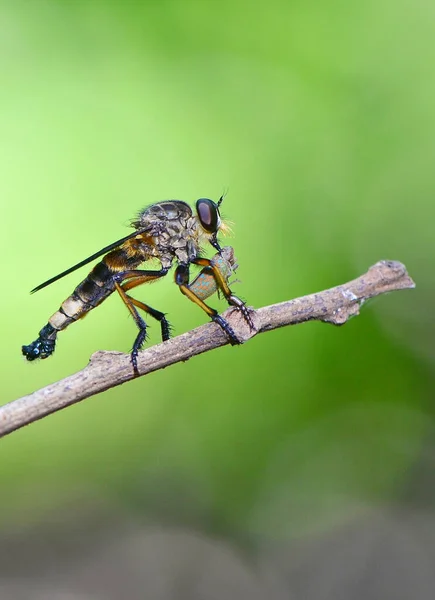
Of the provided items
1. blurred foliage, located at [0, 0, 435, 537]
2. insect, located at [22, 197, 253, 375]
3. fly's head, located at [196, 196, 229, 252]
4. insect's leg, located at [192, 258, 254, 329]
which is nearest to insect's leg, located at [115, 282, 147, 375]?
insect, located at [22, 197, 253, 375]

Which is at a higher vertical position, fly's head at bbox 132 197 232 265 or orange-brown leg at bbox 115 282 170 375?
fly's head at bbox 132 197 232 265

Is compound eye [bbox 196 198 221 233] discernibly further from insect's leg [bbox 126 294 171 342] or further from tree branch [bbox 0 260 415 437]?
tree branch [bbox 0 260 415 437]

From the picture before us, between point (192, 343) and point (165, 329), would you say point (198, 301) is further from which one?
point (192, 343)

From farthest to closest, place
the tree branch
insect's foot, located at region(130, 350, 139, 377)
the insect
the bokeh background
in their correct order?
1. the bokeh background
2. the insect
3. insect's foot, located at region(130, 350, 139, 377)
4. the tree branch

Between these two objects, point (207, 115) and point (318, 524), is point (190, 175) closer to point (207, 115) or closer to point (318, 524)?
point (207, 115)

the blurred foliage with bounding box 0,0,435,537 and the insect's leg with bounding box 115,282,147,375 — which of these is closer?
the insect's leg with bounding box 115,282,147,375

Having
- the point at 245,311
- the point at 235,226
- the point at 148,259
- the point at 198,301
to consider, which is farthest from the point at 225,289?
the point at 235,226
